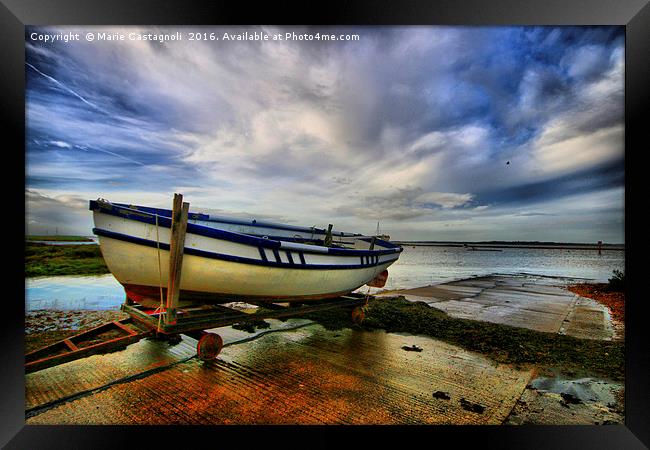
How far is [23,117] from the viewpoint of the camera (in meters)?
2.84

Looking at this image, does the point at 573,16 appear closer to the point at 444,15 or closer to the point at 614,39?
the point at 614,39

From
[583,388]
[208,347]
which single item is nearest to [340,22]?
[208,347]

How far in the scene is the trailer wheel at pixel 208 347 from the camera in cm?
294

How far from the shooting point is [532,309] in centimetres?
647

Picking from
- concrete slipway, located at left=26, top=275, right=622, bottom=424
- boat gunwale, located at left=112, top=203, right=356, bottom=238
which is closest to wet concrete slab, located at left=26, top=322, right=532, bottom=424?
concrete slipway, located at left=26, top=275, right=622, bottom=424

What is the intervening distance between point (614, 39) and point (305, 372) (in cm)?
483

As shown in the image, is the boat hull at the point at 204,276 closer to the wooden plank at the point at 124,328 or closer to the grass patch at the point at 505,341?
the wooden plank at the point at 124,328

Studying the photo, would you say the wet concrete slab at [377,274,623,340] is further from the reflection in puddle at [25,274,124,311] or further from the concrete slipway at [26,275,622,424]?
the reflection in puddle at [25,274,124,311]

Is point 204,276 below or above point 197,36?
below

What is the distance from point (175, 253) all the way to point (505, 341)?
4.49 m

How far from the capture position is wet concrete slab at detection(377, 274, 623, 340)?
4.92 metres

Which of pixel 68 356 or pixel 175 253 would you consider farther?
pixel 175 253

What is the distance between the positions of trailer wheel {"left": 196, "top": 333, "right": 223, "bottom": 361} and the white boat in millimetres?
496

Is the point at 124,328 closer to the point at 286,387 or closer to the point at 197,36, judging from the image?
the point at 286,387
